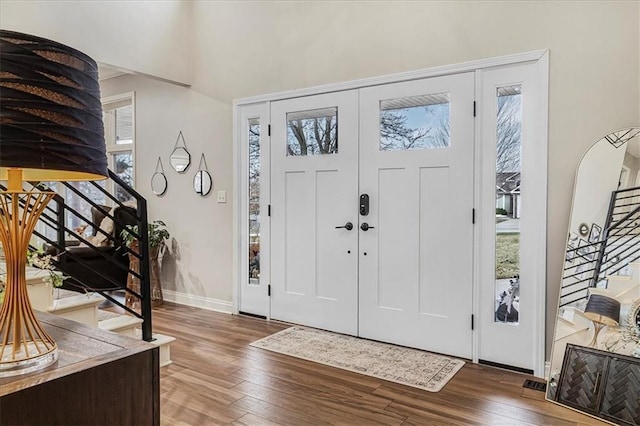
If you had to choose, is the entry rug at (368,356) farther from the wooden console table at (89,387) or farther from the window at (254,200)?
the wooden console table at (89,387)

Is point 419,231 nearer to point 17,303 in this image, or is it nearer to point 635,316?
point 635,316

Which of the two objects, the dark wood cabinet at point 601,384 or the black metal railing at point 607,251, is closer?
the dark wood cabinet at point 601,384

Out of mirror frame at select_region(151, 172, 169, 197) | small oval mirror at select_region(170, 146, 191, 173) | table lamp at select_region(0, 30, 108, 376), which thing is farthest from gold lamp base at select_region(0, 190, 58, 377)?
mirror frame at select_region(151, 172, 169, 197)

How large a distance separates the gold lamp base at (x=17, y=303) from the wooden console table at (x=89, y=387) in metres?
0.04

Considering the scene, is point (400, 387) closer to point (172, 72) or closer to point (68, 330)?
point (68, 330)

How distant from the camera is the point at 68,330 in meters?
1.35

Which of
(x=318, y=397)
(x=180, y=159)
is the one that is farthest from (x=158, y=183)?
(x=318, y=397)

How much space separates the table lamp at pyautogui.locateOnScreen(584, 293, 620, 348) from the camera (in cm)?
251

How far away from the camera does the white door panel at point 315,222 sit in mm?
3746

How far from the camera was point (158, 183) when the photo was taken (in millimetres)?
5180

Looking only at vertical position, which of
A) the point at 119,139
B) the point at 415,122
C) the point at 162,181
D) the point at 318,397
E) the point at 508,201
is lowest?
the point at 318,397

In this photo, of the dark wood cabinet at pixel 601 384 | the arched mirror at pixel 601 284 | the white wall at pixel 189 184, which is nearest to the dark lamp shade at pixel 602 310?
the arched mirror at pixel 601 284

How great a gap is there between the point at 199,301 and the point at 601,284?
12.3 feet

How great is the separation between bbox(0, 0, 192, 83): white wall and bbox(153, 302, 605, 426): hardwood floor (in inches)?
108
